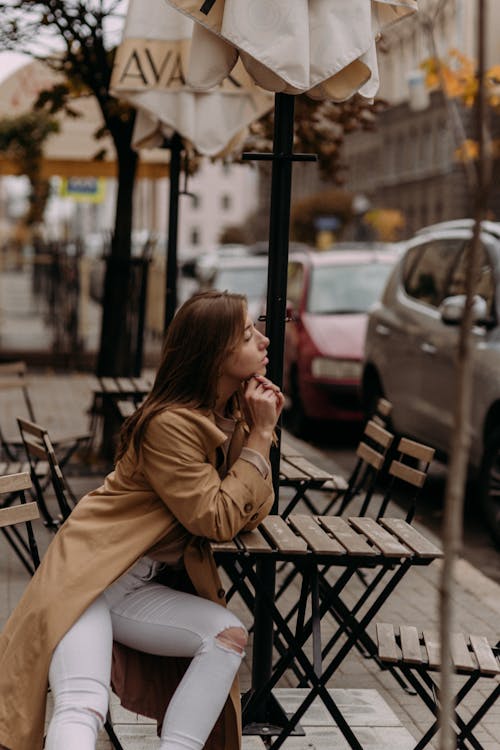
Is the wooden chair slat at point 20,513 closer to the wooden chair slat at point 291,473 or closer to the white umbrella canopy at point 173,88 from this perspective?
the wooden chair slat at point 291,473

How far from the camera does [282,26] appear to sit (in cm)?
412

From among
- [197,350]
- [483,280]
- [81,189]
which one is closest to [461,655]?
[197,350]

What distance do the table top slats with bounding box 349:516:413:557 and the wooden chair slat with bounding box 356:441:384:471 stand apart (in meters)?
1.26

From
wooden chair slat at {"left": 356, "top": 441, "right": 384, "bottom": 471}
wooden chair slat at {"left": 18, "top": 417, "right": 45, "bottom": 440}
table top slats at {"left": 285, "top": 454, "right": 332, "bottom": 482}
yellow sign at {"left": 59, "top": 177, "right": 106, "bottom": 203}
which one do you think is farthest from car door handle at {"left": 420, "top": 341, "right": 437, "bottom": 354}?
yellow sign at {"left": 59, "top": 177, "right": 106, "bottom": 203}

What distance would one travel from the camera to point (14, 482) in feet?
13.2

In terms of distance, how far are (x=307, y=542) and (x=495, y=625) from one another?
2444 mm

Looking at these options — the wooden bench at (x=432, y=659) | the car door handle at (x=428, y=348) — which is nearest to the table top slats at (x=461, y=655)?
the wooden bench at (x=432, y=659)

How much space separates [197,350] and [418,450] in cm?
163

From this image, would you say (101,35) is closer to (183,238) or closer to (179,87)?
(179,87)

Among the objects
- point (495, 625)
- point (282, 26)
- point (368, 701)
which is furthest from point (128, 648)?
point (495, 625)

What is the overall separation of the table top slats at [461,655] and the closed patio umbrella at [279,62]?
605 millimetres

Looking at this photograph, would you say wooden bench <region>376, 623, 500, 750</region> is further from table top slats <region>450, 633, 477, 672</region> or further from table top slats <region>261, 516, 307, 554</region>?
table top slats <region>261, 516, 307, 554</region>

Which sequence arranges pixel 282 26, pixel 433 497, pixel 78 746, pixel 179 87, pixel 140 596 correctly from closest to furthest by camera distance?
1. pixel 78 746
2. pixel 140 596
3. pixel 282 26
4. pixel 179 87
5. pixel 433 497

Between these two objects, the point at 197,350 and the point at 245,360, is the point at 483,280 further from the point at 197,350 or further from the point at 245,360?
the point at 197,350
